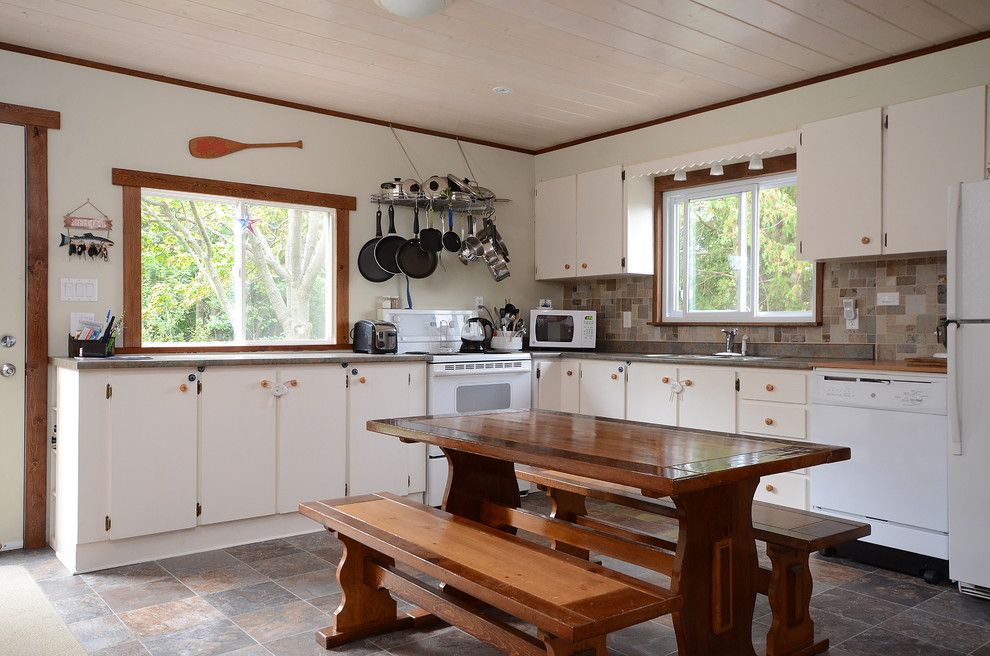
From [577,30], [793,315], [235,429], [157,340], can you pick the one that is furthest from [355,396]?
[793,315]

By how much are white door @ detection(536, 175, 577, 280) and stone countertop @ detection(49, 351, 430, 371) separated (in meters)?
Answer: 1.50

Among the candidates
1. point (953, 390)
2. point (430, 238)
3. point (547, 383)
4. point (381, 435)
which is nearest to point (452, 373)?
point (381, 435)

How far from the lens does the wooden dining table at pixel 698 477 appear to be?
6.39 feet

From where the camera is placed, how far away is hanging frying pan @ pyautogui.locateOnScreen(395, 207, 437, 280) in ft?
16.2

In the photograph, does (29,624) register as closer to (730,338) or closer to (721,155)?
(730,338)

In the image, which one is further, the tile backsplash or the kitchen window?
the kitchen window

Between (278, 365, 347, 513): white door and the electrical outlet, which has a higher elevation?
the electrical outlet

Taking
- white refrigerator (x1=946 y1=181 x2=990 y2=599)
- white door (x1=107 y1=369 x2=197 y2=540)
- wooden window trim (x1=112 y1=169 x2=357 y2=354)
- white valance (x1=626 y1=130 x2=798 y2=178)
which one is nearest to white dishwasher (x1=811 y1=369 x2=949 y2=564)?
white refrigerator (x1=946 y1=181 x2=990 y2=599)

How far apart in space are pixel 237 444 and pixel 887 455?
120 inches

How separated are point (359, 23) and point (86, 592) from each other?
2.66 metres

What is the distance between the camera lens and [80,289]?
3.80m

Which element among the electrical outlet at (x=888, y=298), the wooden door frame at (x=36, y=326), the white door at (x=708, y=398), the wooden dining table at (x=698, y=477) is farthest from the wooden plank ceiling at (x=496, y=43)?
the wooden dining table at (x=698, y=477)

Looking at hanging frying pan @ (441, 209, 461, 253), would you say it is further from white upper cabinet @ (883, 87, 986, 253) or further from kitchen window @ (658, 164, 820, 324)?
white upper cabinet @ (883, 87, 986, 253)

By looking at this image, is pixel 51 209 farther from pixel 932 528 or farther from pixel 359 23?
pixel 932 528
